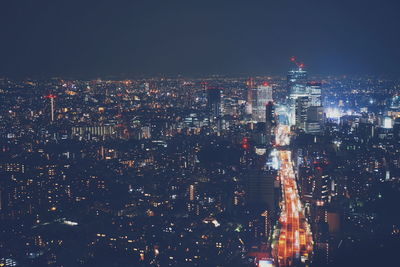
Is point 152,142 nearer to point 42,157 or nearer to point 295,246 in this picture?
point 42,157

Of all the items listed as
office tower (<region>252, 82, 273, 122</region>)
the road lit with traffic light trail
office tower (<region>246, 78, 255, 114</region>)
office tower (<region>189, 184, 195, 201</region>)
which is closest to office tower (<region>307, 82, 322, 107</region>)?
office tower (<region>252, 82, 273, 122</region>)

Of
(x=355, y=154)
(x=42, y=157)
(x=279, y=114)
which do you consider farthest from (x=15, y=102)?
(x=279, y=114)

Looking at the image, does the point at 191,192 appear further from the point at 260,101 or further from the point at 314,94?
the point at 314,94

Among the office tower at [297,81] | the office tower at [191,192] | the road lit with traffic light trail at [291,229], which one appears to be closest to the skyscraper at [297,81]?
the office tower at [297,81]

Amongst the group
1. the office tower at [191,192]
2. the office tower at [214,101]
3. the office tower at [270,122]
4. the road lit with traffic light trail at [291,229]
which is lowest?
the road lit with traffic light trail at [291,229]

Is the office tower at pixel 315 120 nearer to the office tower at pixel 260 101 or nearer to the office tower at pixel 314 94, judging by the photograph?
the office tower at pixel 314 94

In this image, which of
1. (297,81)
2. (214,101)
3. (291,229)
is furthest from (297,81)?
(291,229)
